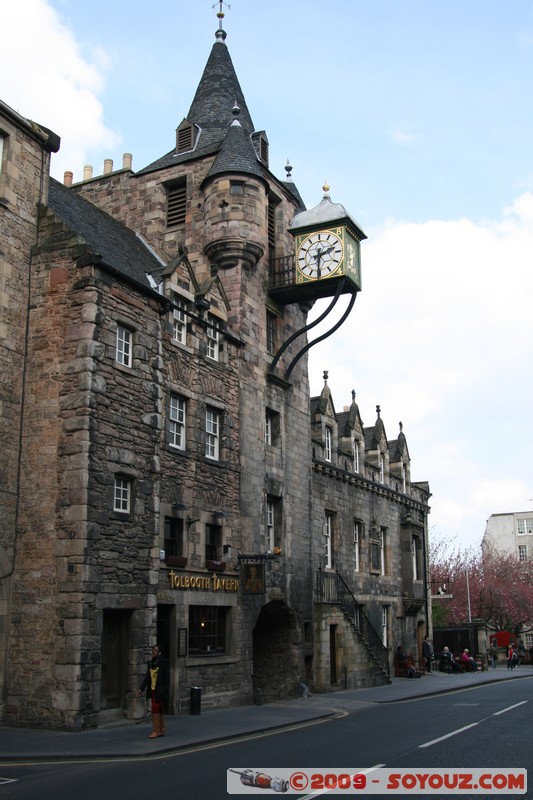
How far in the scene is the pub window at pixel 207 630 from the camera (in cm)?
2044

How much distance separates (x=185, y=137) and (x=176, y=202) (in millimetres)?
2709

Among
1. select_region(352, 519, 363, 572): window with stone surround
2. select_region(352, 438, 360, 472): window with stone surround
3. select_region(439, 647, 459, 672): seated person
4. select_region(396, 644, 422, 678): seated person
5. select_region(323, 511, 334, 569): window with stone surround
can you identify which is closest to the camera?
select_region(323, 511, 334, 569): window with stone surround

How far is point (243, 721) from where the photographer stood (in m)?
17.7

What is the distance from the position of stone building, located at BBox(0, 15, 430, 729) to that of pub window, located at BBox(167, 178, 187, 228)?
0.23 ft

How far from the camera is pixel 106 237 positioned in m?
21.9

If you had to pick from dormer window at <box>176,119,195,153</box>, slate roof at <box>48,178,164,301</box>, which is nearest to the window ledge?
slate roof at <box>48,178,164,301</box>

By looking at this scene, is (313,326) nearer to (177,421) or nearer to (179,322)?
(179,322)

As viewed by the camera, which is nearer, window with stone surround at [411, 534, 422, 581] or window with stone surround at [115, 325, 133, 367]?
window with stone surround at [115, 325, 133, 367]

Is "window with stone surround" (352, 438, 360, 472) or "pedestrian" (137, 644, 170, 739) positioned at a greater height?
"window with stone surround" (352, 438, 360, 472)

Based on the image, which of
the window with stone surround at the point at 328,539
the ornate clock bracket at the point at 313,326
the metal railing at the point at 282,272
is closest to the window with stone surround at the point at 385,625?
the window with stone surround at the point at 328,539

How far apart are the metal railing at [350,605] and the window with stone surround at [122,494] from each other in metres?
11.1

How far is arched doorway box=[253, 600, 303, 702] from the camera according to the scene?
25.0 meters

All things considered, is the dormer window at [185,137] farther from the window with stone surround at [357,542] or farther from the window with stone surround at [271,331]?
the window with stone surround at [357,542]

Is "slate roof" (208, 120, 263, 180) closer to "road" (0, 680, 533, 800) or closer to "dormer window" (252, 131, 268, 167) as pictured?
"dormer window" (252, 131, 268, 167)
